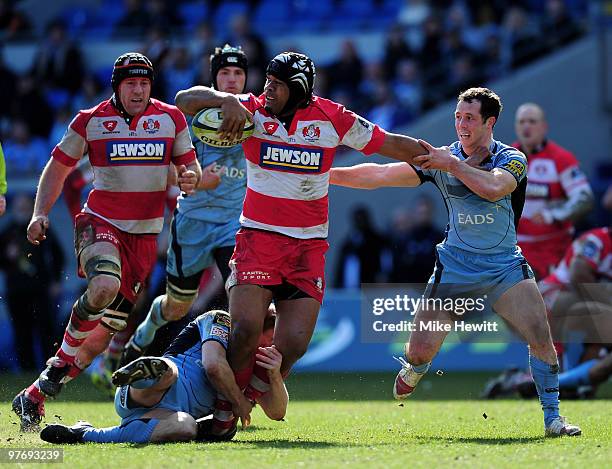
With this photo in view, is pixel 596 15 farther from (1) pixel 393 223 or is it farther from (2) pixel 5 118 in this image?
(2) pixel 5 118

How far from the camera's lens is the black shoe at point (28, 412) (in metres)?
9.41

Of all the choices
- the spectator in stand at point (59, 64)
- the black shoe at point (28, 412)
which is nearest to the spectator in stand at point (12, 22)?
the spectator in stand at point (59, 64)

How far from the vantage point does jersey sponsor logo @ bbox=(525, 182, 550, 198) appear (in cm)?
1297

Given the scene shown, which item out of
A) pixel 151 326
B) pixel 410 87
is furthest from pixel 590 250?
pixel 410 87

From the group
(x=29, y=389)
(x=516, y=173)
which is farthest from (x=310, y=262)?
(x=29, y=389)

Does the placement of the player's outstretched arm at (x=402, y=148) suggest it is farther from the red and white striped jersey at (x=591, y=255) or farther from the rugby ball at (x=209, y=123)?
the red and white striped jersey at (x=591, y=255)

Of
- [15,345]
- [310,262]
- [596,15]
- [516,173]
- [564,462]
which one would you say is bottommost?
[15,345]

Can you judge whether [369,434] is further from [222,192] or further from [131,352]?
[131,352]

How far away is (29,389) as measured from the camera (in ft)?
31.6

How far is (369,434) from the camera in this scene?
9195 mm

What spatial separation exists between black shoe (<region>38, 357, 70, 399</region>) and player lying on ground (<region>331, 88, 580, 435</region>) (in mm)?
2595

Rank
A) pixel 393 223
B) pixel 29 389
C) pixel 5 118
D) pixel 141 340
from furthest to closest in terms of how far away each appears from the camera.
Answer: pixel 5 118 < pixel 393 223 < pixel 141 340 < pixel 29 389

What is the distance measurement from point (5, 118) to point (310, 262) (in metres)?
13.2

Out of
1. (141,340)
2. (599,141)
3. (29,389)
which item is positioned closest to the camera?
(29,389)
